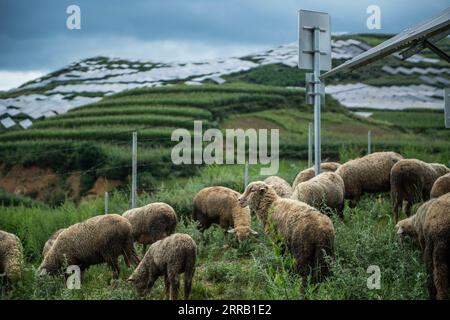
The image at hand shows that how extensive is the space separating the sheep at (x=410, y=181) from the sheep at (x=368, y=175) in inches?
31.4

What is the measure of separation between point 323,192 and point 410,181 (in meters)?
1.57

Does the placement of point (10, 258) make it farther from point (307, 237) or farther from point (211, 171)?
point (211, 171)

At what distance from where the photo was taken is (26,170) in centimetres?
2297

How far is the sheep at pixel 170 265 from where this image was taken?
6770 millimetres

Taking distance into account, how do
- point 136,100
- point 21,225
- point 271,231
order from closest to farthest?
point 271,231, point 21,225, point 136,100

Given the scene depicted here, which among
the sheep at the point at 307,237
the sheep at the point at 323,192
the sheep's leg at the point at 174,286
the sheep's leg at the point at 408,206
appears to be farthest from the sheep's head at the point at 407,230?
the sheep's leg at the point at 174,286

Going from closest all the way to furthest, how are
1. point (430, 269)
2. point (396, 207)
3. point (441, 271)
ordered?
point (441, 271) < point (430, 269) < point (396, 207)

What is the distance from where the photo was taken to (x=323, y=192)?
8977 millimetres

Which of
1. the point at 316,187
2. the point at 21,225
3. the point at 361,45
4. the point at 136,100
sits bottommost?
the point at 21,225

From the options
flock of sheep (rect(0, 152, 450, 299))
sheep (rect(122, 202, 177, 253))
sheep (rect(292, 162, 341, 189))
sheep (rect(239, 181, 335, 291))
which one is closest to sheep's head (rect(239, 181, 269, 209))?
flock of sheep (rect(0, 152, 450, 299))

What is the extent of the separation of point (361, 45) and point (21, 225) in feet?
101

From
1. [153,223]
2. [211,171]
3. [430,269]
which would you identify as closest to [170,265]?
[153,223]

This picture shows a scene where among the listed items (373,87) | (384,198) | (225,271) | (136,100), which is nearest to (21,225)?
(225,271)
